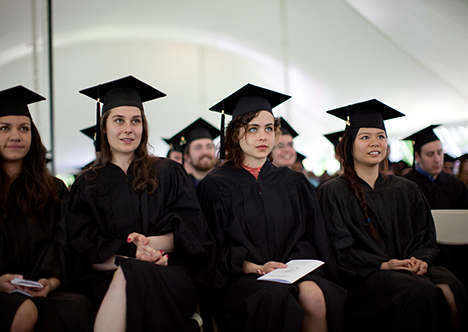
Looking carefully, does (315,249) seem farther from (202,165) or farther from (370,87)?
(370,87)

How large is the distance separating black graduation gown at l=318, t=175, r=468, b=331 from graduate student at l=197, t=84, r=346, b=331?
0.55ft

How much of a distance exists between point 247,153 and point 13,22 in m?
5.16

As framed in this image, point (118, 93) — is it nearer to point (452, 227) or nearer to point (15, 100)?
point (15, 100)

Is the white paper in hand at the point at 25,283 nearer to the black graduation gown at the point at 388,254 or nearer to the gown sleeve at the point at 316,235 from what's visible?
the gown sleeve at the point at 316,235

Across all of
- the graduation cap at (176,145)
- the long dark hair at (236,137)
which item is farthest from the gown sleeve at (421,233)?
the graduation cap at (176,145)

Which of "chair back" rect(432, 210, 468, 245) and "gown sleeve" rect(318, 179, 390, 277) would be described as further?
"chair back" rect(432, 210, 468, 245)

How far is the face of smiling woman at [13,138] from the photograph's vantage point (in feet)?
7.16

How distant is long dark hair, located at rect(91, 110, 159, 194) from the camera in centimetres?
225

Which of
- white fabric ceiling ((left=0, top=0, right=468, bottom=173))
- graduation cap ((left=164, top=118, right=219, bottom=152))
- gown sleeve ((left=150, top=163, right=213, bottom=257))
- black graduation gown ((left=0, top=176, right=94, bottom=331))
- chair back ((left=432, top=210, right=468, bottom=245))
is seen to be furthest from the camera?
white fabric ceiling ((left=0, top=0, right=468, bottom=173))

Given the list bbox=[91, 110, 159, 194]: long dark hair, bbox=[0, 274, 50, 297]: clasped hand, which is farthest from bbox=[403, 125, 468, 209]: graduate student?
bbox=[0, 274, 50, 297]: clasped hand

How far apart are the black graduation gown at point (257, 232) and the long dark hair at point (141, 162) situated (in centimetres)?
40

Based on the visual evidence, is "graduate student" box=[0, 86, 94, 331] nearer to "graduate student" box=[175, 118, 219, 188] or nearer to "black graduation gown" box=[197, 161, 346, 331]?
"black graduation gown" box=[197, 161, 346, 331]

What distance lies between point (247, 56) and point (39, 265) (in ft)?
30.7

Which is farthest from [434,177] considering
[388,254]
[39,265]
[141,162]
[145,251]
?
[39,265]
